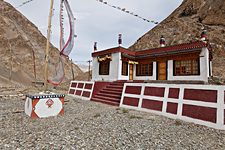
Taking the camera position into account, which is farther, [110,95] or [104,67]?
[104,67]

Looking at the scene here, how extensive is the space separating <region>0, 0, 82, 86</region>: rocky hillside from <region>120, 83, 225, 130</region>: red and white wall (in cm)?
3280

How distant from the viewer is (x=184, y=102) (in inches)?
266

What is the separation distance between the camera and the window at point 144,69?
49.5 feet

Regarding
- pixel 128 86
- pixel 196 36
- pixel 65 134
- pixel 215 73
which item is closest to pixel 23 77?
pixel 128 86

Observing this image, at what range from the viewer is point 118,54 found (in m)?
14.4

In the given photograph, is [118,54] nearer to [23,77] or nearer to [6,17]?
[23,77]

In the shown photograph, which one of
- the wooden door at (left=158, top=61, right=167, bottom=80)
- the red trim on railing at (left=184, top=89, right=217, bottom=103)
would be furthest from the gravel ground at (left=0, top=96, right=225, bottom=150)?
the wooden door at (left=158, top=61, right=167, bottom=80)

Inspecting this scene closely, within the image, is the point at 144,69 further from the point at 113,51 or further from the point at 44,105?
the point at 44,105

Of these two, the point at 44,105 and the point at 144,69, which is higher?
the point at 144,69

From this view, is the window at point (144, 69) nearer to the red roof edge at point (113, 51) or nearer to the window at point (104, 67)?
the red roof edge at point (113, 51)

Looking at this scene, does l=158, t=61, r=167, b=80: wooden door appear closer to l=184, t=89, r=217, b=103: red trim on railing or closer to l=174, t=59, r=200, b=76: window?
l=174, t=59, r=200, b=76: window

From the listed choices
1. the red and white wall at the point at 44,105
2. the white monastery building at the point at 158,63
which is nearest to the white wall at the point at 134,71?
the white monastery building at the point at 158,63

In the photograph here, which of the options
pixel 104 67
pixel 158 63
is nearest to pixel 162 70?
pixel 158 63

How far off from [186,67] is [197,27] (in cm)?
3167
